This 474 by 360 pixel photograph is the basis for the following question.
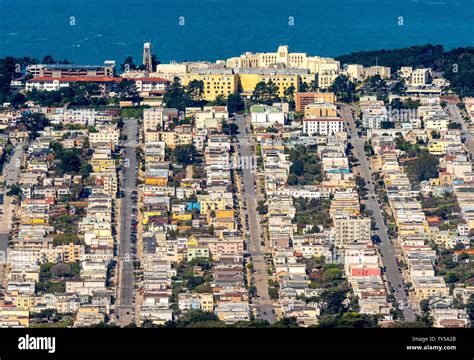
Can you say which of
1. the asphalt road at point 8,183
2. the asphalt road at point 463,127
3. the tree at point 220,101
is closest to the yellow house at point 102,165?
the asphalt road at point 8,183

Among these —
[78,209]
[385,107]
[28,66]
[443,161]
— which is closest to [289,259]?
[78,209]

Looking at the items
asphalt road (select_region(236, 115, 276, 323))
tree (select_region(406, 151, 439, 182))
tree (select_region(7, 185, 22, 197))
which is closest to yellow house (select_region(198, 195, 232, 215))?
asphalt road (select_region(236, 115, 276, 323))

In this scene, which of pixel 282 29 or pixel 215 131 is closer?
pixel 215 131

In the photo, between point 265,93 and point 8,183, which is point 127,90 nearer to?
point 265,93

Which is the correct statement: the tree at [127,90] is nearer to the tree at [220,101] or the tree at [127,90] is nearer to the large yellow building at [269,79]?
the tree at [220,101]

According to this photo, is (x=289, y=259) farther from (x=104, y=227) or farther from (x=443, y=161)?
(x=443, y=161)
